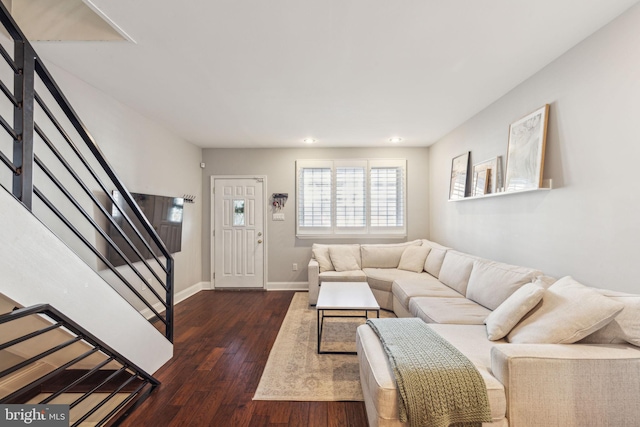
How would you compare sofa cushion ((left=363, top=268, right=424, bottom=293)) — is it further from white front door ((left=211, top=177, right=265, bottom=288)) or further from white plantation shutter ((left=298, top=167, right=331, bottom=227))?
white front door ((left=211, top=177, right=265, bottom=288))

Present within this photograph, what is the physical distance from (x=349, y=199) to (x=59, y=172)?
388cm

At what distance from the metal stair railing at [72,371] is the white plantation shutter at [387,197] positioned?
399 cm

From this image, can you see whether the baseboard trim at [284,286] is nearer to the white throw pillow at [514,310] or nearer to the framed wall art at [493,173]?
the framed wall art at [493,173]

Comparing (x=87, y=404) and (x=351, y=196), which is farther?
(x=351, y=196)

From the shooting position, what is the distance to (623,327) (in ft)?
5.03

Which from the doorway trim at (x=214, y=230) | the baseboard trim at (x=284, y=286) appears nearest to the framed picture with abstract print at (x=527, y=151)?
the baseboard trim at (x=284, y=286)

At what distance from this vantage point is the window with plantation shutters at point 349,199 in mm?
5117

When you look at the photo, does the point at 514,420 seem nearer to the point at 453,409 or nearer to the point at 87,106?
the point at 453,409

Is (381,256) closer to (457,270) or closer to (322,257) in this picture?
(322,257)

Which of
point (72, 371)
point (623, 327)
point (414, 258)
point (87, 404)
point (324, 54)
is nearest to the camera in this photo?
point (623, 327)

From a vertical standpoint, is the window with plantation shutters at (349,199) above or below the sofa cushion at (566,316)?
above

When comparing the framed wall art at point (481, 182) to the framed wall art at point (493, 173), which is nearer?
the framed wall art at point (493, 173)

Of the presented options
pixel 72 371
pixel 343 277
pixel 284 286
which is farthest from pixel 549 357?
pixel 284 286

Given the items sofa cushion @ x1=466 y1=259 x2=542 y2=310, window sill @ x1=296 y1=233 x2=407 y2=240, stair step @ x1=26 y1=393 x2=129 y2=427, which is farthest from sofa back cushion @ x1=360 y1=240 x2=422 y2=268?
stair step @ x1=26 y1=393 x2=129 y2=427
